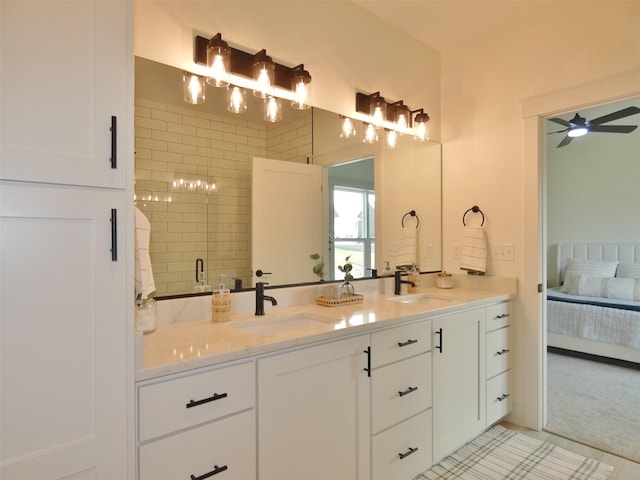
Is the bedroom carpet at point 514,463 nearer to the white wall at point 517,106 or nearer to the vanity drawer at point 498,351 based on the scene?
the white wall at point 517,106

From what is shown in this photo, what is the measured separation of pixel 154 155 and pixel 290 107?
81cm

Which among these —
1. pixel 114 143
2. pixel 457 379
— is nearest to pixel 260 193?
pixel 114 143

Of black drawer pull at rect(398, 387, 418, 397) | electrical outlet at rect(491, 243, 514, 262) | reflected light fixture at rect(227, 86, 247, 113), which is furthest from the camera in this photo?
electrical outlet at rect(491, 243, 514, 262)

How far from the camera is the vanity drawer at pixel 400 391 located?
68.4 inches

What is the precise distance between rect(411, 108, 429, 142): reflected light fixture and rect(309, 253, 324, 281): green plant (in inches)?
51.0

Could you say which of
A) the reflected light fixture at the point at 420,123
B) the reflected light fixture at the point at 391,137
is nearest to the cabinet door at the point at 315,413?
the reflected light fixture at the point at 391,137

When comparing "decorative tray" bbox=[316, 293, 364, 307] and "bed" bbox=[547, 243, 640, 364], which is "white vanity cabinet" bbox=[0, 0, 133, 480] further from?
"bed" bbox=[547, 243, 640, 364]

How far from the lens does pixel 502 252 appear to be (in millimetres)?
2711

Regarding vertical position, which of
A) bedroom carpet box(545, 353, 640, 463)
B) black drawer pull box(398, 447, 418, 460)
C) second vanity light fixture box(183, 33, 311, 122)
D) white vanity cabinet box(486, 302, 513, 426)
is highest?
second vanity light fixture box(183, 33, 311, 122)

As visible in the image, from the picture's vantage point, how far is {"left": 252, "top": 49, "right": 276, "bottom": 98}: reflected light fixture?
1.92 m

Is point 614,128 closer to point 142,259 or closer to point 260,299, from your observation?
point 260,299

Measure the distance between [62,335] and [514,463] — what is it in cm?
236

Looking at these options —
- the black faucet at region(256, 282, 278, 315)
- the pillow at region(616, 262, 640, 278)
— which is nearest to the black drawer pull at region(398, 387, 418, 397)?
the black faucet at region(256, 282, 278, 315)

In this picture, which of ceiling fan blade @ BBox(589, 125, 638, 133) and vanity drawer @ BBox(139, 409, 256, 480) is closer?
vanity drawer @ BBox(139, 409, 256, 480)
